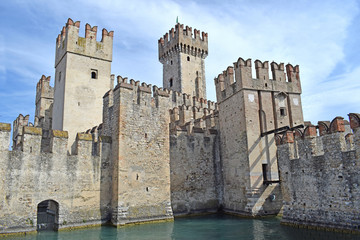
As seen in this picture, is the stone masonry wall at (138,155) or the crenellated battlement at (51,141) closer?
the crenellated battlement at (51,141)

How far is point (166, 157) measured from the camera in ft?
51.0

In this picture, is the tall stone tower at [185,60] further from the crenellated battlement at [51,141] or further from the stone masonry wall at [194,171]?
the crenellated battlement at [51,141]

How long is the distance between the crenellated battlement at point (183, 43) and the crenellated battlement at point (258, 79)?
705 inches

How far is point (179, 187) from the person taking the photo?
57.1 feet

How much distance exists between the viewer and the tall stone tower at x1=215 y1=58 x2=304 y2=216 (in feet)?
52.2

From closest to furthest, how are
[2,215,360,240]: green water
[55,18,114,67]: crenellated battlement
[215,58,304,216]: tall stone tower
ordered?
[2,215,360,240]: green water, [215,58,304,216]: tall stone tower, [55,18,114,67]: crenellated battlement

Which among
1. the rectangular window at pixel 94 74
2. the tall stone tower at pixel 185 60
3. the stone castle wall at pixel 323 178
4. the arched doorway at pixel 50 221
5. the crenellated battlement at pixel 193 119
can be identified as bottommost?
the arched doorway at pixel 50 221

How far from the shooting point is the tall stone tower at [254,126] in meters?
15.9

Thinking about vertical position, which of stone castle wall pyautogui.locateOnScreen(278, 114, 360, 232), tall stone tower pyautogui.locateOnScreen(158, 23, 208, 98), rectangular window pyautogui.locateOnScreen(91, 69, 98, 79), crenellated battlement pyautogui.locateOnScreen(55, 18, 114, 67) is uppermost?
tall stone tower pyautogui.locateOnScreen(158, 23, 208, 98)

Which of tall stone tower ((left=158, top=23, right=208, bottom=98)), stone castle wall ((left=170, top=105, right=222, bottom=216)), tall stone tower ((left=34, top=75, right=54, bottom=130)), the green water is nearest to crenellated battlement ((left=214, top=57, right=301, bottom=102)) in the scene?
stone castle wall ((left=170, top=105, right=222, bottom=216))

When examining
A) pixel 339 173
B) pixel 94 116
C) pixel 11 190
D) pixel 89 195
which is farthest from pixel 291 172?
pixel 94 116

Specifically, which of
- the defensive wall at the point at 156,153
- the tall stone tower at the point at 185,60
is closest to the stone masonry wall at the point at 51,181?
the defensive wall at the point at 156,153

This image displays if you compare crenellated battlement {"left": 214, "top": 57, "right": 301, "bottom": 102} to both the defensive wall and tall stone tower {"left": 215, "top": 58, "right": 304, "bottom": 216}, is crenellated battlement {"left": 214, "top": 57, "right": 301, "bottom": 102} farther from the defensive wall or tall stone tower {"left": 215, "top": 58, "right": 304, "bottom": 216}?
the defensive wall

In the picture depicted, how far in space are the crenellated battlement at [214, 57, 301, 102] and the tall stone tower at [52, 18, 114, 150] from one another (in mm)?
8916
